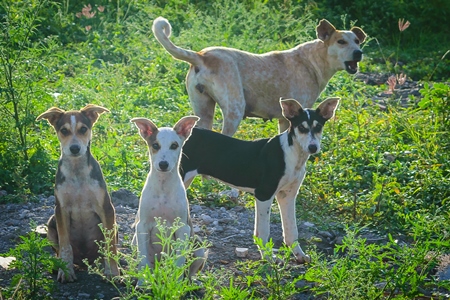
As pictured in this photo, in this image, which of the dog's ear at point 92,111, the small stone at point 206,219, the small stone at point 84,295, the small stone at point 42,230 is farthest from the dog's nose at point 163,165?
the small stone at point 206,219

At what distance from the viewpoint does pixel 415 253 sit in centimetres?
588

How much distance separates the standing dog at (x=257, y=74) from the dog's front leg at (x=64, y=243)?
9.44 ft

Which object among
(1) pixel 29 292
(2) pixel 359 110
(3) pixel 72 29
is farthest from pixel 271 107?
(3) pixel 72 29

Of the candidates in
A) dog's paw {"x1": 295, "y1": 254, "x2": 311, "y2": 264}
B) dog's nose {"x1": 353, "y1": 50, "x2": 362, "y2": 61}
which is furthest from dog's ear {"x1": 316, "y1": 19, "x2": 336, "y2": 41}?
dog's paw {"x1": 295, "y1": 254, "x2": 311, "y2": 264}

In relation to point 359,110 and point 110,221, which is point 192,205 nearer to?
point 110,221

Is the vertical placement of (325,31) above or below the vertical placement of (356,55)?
above

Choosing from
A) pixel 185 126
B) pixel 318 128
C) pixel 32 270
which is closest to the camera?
pixel 32 270

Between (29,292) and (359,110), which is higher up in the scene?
(359,110)

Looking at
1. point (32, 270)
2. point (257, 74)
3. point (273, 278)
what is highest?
point (257, 74)

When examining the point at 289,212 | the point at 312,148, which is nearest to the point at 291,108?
the point at 312,148

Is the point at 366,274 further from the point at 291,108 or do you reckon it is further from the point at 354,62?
the point at 354,62

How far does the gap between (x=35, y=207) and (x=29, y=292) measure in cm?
239

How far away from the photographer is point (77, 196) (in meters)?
6.45

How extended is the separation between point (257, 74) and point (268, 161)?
231 centimetres
